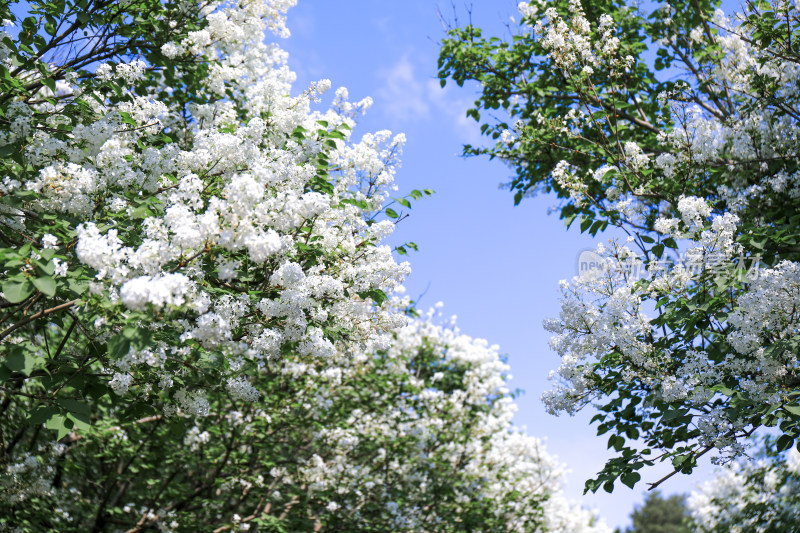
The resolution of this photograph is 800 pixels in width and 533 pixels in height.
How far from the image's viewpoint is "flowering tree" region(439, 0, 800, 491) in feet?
16.0

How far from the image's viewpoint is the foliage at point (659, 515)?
5578cm

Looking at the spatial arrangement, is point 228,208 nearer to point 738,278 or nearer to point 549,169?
point 738,278

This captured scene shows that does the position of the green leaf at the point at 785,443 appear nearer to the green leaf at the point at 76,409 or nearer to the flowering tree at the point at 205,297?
the flowering tree at the point at 205,297

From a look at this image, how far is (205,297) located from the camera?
149 inches

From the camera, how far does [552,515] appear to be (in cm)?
1577

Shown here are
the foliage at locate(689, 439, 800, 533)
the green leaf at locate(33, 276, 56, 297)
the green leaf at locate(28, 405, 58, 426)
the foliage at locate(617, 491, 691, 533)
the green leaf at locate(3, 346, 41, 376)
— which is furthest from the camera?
the foliage at locate(617, 491, 691, 533)

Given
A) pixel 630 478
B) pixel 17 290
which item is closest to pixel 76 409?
pixel 17 290

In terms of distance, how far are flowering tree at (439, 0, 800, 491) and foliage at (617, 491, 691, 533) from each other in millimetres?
57090

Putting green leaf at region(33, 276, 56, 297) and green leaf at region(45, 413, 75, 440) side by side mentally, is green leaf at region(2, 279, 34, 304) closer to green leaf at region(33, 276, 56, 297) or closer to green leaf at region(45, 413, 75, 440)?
green leaf at region(33, 276, 56, 297)

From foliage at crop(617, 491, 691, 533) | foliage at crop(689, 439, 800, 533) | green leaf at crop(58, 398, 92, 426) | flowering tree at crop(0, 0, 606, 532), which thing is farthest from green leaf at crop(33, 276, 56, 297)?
foliage at crop(617, 491, 691, 533)

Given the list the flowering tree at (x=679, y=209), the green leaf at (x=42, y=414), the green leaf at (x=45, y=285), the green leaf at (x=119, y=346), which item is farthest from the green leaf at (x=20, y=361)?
the flowering tree at (x=679, y=209)

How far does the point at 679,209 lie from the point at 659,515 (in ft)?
200

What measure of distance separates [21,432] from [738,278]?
33.8 feet

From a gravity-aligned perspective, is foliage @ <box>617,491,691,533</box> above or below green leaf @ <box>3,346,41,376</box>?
above
